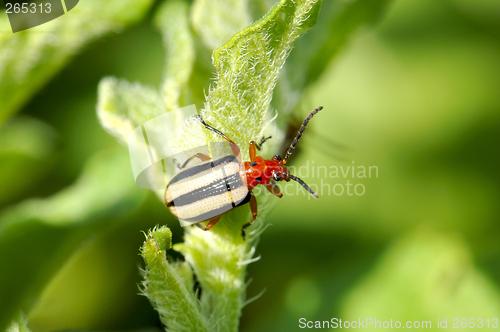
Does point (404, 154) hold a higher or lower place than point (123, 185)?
lower

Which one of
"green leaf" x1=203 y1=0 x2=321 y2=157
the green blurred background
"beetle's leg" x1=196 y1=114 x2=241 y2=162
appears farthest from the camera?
the green blurred background

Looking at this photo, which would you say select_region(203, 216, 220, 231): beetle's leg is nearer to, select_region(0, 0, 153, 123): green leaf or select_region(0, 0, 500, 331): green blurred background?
select_region(0, 0, 500, 331): green blurred background

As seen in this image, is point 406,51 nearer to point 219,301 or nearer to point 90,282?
point 219,301

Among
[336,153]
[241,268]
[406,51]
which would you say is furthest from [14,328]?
[406,51]

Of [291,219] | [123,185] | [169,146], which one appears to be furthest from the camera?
[291,219]
